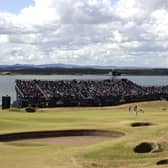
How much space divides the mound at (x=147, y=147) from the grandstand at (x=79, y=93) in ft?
136

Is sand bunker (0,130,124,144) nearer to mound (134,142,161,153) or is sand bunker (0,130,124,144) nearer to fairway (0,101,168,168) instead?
fairway (0,101,168,168)

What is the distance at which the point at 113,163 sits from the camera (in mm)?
27016

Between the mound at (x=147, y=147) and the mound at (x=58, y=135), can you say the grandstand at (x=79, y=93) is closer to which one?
the mound at (x=58, y=135)

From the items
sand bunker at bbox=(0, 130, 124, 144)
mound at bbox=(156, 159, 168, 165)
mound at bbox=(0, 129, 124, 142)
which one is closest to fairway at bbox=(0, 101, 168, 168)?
mound at bbox=(156, 159, 168, 165)

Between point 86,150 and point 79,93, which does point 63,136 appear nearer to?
point 86,150

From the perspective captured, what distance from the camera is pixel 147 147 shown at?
29422mm

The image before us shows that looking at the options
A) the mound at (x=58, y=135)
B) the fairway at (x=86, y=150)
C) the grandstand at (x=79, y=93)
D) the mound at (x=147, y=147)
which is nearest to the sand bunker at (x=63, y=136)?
the mound at (x=58, y=135)

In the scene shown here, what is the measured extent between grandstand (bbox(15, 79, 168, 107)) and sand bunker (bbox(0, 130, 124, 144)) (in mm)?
29845

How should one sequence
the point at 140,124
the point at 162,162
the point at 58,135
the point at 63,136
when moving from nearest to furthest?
the point at 162,162 < the point at 63,136 < the point at 58,135 < the point at 140,124

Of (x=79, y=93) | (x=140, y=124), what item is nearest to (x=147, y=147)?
(x=140, y=124)

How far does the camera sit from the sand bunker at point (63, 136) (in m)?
37.7

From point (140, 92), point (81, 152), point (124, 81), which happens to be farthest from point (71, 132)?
point (124, 81)

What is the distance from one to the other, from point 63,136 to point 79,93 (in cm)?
3888

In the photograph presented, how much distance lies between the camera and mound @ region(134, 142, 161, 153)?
2913 centimetres
